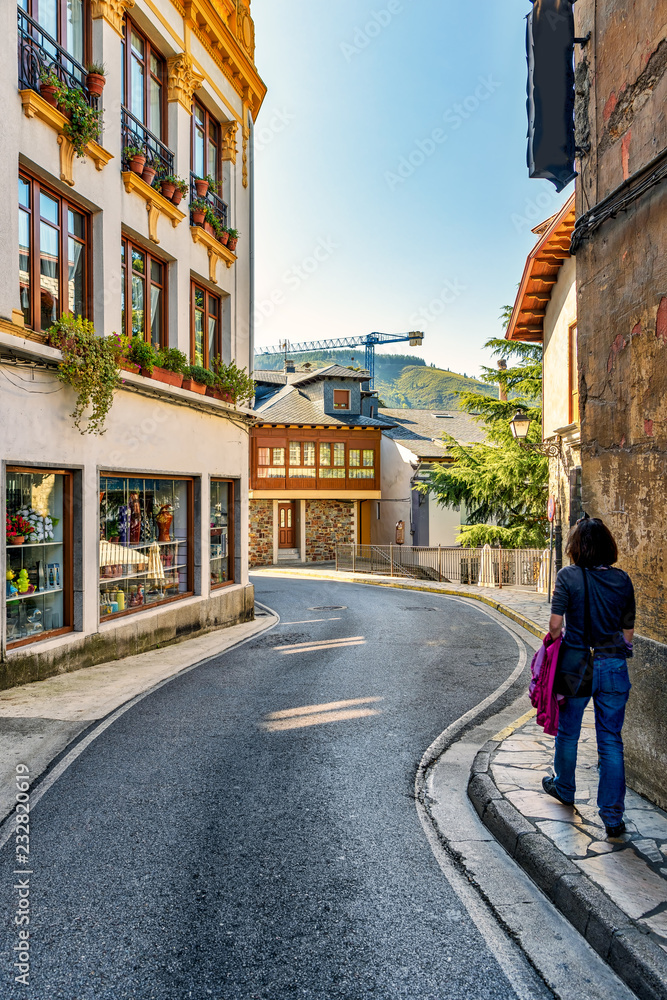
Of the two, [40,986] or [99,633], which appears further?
[99,633]

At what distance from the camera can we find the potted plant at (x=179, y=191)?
12273 millimetres

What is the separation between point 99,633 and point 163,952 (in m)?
7.24

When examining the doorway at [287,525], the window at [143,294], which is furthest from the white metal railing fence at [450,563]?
the window at [143,294]

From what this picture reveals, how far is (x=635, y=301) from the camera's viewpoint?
481 cm

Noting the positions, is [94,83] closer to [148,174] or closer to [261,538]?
[148,174]

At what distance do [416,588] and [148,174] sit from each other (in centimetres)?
1506

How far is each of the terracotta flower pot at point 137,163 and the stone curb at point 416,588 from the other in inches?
399

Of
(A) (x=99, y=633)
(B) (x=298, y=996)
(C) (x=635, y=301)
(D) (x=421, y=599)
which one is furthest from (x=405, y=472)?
(B) (x=298, y=996)

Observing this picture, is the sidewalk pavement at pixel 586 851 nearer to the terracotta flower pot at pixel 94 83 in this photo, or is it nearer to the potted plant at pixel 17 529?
the potted plant at pixel 17 529

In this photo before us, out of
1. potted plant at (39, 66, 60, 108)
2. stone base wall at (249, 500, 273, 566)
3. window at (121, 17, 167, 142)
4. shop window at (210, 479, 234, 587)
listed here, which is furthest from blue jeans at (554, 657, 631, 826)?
stone base wall at (249, 500, 273, 566)

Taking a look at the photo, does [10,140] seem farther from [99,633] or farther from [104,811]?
[104,811]

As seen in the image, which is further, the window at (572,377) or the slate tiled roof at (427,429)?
the slate tiled roof at (427,429)

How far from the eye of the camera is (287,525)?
122 ft

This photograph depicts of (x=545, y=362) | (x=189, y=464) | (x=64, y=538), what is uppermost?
(x=545, y=362)
